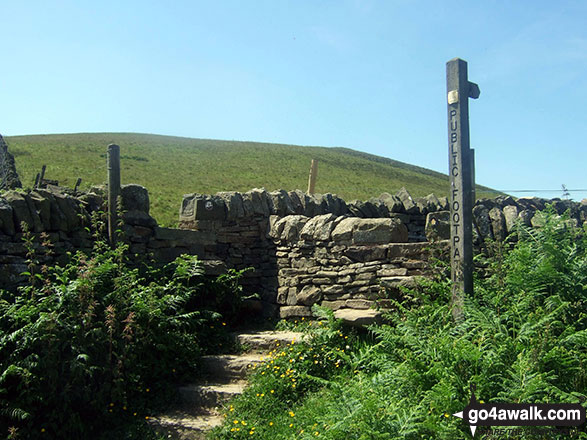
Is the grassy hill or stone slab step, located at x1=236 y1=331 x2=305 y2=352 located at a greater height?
the grassy hill

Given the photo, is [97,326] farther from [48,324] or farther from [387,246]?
[387,246]

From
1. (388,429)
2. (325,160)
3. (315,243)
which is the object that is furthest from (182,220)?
(325,160)

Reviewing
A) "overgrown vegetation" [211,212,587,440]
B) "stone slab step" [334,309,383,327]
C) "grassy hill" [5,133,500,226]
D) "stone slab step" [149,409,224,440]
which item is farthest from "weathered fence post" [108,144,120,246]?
"grassy hill" [5,133,500,226]

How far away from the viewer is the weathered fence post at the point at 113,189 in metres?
7.13

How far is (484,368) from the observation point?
4.21m

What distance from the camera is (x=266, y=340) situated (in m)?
6.64

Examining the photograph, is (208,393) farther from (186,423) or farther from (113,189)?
(113,189)

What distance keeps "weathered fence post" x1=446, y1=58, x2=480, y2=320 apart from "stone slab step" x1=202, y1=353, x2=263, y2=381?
244 cm

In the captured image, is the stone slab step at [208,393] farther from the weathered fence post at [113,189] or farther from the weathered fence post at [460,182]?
the weathered fence post at [460,182]

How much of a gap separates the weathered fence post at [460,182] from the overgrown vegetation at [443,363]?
0.25 m

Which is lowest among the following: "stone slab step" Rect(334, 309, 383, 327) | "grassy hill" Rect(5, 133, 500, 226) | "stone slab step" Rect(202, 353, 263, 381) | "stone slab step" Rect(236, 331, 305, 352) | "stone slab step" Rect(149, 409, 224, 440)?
"stone slab step" Rect(149, 409, 224, 440)

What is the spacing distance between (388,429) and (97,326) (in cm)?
323

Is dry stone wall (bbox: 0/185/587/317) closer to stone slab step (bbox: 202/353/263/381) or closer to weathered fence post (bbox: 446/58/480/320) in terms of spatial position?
weathered fence post (bbox: 446/58/480/320)

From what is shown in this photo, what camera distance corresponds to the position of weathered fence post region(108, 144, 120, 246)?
23.4 ft
